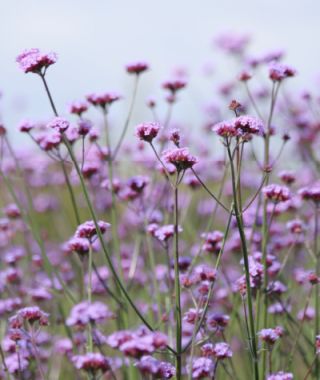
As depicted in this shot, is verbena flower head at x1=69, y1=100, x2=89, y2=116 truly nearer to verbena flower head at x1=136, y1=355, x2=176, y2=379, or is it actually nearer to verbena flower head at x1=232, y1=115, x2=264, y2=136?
verbena flower head at x1=232, y1=115, x2=264, y2=136

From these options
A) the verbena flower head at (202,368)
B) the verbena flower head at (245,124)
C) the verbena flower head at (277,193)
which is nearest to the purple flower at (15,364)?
the verbena flower head at (202,368)

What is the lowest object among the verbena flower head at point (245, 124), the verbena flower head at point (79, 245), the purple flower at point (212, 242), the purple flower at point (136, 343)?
the purple flower at point (136, 343)

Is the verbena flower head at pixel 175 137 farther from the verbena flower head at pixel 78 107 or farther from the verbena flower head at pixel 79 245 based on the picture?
the verbena flower head at pixel 78 107

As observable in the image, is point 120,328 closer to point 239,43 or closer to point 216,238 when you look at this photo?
point 216,238

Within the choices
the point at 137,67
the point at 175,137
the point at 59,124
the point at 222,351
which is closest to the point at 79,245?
the point at 59,124

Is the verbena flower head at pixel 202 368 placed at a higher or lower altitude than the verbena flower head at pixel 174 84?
lower

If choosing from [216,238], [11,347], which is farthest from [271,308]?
[11,347]

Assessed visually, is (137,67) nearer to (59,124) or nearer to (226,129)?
(59,124)

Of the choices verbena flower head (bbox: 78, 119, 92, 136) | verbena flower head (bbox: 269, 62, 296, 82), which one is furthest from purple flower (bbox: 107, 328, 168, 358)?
verbena flower head (bbox: 269, 62, 296, 82)
